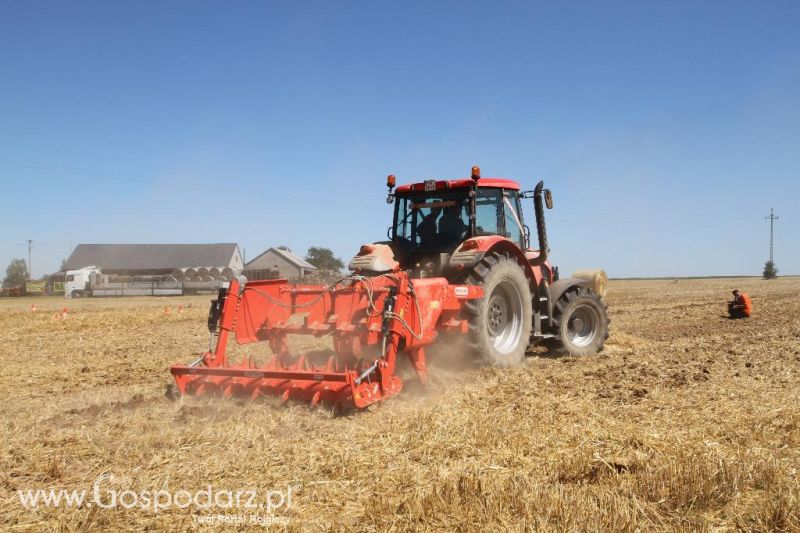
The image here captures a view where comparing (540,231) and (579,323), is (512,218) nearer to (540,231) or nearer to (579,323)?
(540,231)

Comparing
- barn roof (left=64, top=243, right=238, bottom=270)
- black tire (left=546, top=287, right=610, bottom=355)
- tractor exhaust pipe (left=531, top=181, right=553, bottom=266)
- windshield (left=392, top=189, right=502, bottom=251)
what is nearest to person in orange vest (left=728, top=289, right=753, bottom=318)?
black tire (left=546, top=287, right=610, bottom=355)

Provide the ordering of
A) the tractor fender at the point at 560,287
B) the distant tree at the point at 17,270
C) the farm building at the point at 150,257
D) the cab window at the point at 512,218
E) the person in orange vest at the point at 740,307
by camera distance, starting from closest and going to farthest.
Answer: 1. the cab window at the point at 512,218
2. the tractor fender at the point at 560,287
3. the person in orange vest at the point at 740,307
4. the farm building at the point at 150,257
5. the distant tree at the point at 17,270

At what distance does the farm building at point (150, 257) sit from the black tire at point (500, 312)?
163ft

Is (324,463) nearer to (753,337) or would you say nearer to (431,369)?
(431,369)

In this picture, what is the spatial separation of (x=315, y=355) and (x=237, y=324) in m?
1.64

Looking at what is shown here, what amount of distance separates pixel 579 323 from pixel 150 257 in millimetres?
52878

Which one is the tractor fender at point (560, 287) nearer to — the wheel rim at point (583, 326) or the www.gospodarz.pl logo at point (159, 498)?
the wheel rim at point (583, 326)

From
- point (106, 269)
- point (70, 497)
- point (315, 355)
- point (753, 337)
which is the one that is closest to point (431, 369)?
point (315, 355)

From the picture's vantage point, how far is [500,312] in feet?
24.8

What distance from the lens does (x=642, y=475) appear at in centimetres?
344

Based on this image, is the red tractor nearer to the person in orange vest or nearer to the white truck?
the person in orange vest

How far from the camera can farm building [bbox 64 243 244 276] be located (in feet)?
179

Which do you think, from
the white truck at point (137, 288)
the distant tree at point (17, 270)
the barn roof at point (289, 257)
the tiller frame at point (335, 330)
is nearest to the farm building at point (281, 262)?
the barn roof at point (289, 257)

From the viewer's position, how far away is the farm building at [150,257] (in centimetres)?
5456
